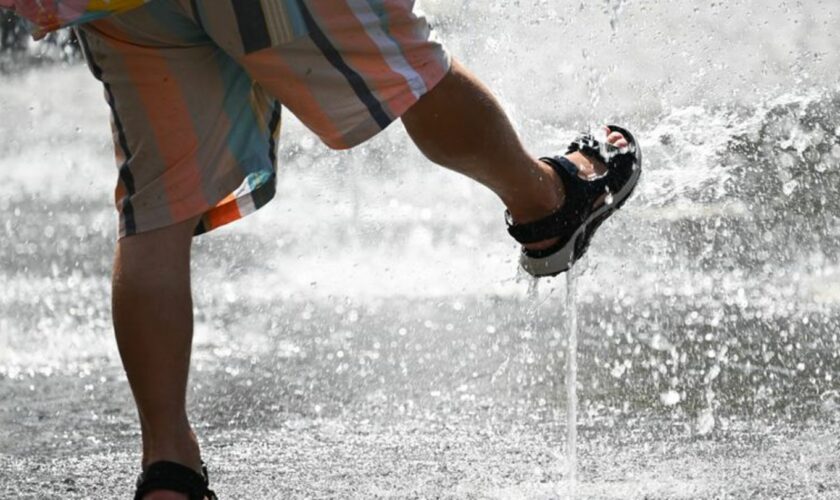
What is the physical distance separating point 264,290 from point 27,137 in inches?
85.7

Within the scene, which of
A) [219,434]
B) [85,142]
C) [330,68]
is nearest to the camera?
[330,68]

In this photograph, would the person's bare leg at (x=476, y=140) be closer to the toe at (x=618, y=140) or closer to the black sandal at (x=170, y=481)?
the toe at (x=618, y=140)

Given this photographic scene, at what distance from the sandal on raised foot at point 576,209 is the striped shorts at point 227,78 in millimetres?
442

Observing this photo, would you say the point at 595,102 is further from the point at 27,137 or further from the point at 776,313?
the point at 27,137

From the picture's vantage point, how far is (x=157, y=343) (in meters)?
1.95

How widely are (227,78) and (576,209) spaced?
65 centimetres

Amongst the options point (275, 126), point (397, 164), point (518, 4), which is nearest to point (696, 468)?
point (275, 126)

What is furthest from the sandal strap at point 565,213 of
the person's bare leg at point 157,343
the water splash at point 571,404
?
the person's bare leg at point 157,343

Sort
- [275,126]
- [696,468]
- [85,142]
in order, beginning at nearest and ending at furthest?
[275,126]
[696,468]
[85,142]

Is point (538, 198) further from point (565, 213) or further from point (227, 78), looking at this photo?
point (227, 78)

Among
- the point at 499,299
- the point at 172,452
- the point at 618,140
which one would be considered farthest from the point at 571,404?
the point at 499,299

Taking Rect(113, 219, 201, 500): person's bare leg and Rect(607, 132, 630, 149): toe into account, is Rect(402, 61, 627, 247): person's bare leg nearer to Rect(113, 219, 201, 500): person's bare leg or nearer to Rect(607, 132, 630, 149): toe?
Rect(607, 132, 630, 149): toe

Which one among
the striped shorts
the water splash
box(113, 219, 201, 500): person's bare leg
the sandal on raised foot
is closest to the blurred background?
the water splash

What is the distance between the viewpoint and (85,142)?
19.0 feet
